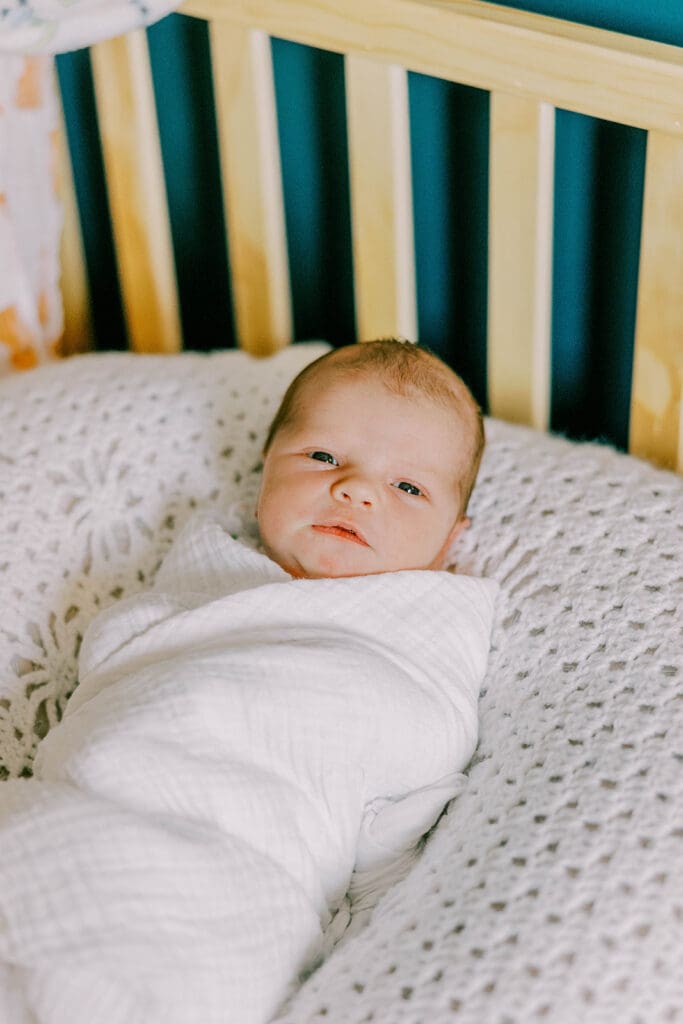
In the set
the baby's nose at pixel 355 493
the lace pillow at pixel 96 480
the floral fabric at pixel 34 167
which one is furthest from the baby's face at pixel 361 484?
the floral fabric at pixel 34 167

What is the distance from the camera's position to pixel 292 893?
90 centimetres

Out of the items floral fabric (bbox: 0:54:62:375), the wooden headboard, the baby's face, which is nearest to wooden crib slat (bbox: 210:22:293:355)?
the wooden headboard

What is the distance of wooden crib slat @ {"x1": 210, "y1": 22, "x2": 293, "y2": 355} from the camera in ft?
4.41

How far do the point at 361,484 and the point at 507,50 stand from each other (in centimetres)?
42

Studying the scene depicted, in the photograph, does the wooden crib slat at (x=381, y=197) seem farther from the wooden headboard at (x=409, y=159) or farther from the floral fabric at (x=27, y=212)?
the floral fabric at (x=27, y=212)

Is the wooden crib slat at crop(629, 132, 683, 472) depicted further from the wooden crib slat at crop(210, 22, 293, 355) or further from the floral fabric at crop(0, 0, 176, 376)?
the floral fabric at crop(0, 0, 176, 376)

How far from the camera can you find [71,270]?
169cm

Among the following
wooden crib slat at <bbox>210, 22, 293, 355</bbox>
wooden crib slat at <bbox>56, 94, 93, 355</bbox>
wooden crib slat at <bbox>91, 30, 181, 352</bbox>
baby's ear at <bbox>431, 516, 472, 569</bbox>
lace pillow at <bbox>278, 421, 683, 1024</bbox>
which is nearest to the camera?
lace pillow at <bbox>278, 421, 683, 1024</bbox>

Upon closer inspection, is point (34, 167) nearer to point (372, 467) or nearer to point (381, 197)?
point (381, 197)

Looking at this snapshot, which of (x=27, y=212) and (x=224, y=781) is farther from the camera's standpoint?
(x=27, y=212)

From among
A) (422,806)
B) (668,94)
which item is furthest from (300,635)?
(668,94)

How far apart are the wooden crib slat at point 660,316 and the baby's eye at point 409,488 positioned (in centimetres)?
26

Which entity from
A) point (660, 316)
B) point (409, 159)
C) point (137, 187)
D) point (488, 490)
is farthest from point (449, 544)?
point (137, 187)

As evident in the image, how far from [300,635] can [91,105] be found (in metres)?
0.98
